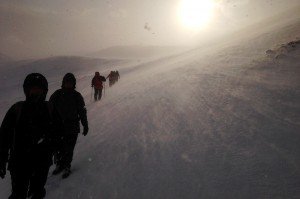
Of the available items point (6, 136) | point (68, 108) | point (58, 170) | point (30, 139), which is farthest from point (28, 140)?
point (58, 170)

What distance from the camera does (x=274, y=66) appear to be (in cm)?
1077

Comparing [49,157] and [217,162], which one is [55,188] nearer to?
[49,157]

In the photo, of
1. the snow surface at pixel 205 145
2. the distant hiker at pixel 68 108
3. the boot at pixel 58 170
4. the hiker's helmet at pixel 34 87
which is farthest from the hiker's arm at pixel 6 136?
the boot at pixel 58 170

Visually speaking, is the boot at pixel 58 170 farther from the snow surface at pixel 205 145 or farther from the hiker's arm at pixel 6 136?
the hiker's arm at pixel 6 136

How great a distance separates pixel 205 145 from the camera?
22.1 feet

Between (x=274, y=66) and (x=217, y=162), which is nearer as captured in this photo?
(x=217, y=162)

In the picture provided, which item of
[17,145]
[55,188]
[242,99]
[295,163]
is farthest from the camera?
[242,99]

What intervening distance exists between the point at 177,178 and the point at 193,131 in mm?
2210

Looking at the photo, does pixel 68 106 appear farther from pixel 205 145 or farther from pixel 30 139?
pixel 205 145

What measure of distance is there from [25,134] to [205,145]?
386 cm

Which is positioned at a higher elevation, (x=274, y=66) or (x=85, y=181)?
(x=274, y=66)

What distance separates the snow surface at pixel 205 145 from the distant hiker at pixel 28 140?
169cm

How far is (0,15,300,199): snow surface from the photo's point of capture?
5.27 m

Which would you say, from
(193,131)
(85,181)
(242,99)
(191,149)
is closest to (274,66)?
(242,99)
